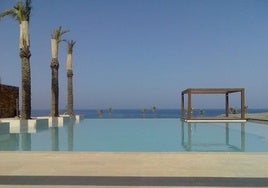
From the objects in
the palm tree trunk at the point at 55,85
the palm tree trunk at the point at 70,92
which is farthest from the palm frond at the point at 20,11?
the palm tree trunk at the point at 70,92

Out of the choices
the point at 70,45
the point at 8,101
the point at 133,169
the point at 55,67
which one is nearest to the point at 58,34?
the point at 55,67

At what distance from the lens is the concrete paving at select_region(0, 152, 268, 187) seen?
19.0 ft

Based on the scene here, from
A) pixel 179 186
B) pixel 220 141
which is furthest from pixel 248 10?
pixel 179 186

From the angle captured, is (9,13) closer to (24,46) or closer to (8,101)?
(24,46)

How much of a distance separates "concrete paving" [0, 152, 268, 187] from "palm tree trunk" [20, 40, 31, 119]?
11883 mm

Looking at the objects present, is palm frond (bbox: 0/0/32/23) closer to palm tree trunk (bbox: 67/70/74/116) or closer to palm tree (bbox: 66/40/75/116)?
palm tree (bbox: 66/40/75/116)

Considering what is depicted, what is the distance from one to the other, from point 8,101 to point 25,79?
17.6 feet

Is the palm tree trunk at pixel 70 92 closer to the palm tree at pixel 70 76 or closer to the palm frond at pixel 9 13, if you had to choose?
the palm tree at pixel 70 76

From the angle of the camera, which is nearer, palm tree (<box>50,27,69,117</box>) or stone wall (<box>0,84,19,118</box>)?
stone wall (<box>0,84,19,118</box>)

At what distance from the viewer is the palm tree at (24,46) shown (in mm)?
19438

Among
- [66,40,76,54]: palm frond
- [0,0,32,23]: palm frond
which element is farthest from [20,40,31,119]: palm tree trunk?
[66,40,76,54]: palm frond

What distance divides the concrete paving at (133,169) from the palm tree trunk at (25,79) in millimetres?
11883

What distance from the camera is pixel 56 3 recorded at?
22.0 metres

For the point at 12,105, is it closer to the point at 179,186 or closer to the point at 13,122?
the point at 13,122
